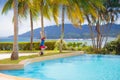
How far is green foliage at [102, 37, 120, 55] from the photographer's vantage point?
26.2 metres

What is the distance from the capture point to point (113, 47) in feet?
87.4

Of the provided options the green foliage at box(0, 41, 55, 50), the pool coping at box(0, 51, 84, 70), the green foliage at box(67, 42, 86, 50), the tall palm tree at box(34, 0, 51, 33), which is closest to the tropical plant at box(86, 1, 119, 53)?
the green foliage at box(67, 42, 86, 50)

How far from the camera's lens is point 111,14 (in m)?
29.2

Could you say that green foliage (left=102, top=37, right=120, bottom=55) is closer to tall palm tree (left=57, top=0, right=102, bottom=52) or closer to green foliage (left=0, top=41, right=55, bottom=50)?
tall palm tree (left=57, top=0, right=102, bottom=52)

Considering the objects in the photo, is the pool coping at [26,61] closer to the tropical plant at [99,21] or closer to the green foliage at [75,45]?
the green foliage at [75,45]

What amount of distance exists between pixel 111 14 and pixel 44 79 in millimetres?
18018

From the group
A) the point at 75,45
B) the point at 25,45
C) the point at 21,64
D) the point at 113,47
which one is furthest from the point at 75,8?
the point at 21,64

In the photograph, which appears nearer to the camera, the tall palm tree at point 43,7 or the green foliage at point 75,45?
the tall palm tree at point 43,7

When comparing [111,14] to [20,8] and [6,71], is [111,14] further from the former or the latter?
[6,71]

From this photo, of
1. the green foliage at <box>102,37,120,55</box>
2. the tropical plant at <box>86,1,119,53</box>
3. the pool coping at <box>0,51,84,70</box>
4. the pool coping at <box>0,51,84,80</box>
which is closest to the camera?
the pool coping at <box>0,51,84,80</box>

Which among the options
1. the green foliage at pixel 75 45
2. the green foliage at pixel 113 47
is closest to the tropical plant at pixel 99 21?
the green foliage at pixel 113 47

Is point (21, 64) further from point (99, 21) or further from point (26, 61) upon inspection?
point (99, 21)

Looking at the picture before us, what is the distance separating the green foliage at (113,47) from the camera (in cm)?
2622

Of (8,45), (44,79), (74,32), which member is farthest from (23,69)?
(74,32)
